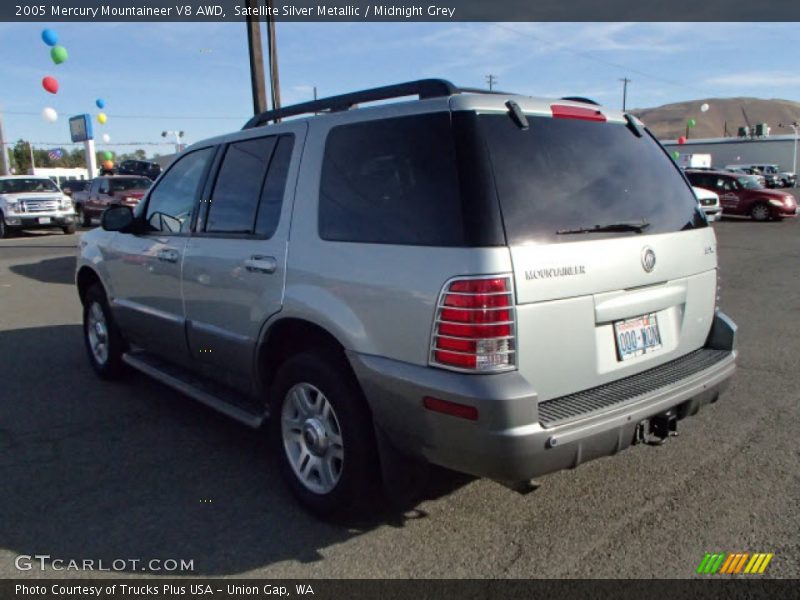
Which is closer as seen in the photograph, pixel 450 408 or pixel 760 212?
pixel 450 408

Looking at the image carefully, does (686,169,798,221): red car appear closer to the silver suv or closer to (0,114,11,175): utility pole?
the silver suv

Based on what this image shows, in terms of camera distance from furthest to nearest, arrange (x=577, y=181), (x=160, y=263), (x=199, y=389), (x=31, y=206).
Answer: (x=31, y=206)
(x=160, y=263)
(x=199, y=389)
(x=577, y=181)

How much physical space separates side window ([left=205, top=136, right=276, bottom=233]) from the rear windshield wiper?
1.79m

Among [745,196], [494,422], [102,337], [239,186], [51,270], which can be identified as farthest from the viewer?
[745,196]

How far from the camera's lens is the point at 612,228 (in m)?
2.95

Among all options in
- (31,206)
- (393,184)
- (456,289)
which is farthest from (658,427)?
(31,206)

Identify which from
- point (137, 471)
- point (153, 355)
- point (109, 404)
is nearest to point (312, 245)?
point (137, 471)

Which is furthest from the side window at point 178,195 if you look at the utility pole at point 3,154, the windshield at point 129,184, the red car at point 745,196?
the utility pole at point 3,154

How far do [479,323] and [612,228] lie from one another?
2.90ft

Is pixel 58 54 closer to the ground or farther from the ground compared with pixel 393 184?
farther from the ground

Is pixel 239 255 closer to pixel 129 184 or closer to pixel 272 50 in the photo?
pixel 272 50

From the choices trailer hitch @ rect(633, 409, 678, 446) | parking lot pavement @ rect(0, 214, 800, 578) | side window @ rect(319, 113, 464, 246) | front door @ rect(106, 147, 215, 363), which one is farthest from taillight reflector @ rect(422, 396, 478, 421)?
front door @ rect(106, 147, 215, 363)

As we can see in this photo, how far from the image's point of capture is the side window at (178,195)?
434 cm
